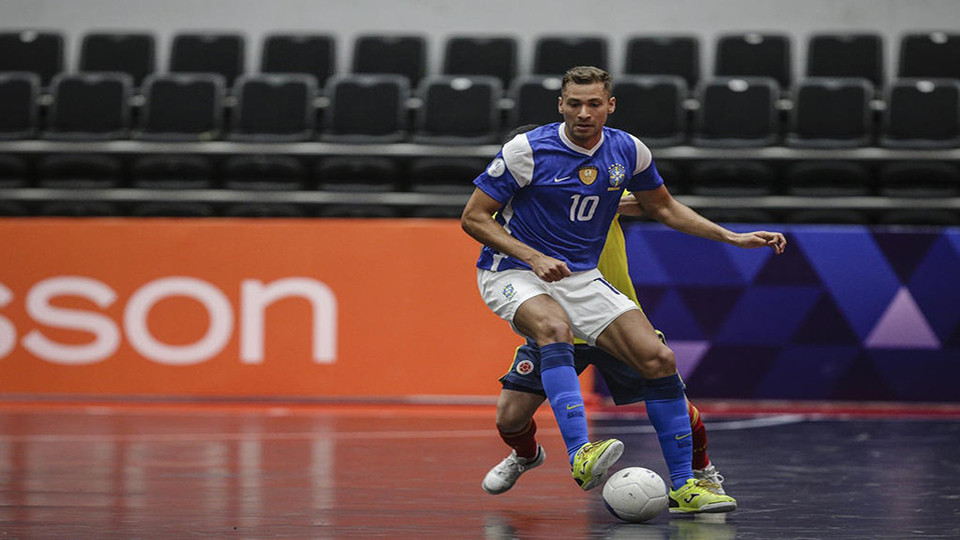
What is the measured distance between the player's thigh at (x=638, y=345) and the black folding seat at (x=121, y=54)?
980 centimetres

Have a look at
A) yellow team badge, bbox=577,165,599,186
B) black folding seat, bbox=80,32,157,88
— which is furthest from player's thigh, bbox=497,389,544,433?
black folding seat, bbox=80,32,157,88

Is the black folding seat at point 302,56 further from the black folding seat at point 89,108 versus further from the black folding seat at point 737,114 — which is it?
the black folding seat at point 737,114

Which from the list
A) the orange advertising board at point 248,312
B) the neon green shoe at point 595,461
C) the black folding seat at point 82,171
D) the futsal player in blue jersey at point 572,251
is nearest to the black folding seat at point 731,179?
the orange advertising board at point 248,312

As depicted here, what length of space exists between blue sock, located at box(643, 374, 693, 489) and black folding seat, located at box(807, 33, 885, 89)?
356 inches

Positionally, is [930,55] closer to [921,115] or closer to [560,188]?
[921,115]

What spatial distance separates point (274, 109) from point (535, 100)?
7.97ft

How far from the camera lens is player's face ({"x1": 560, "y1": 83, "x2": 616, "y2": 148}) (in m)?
5.41

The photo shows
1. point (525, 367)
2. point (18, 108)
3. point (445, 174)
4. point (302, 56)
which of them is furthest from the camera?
point (302, 56)

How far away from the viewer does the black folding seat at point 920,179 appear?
1203 centimetres

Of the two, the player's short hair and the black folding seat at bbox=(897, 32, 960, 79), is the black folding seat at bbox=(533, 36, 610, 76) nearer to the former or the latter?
the black folding seat at bbox=(897, 32, 960, 79)

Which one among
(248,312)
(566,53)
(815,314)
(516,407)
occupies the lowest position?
(248,312)

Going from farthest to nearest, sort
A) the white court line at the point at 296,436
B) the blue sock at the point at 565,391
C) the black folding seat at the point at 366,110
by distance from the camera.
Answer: the black folding seat at the point at 366,110 → the white court line at the point at 296,436 → the blue sock at the point at 565,391

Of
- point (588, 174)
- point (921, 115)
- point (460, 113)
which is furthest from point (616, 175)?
point (921, 115)

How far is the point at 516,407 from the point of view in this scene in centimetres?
588
